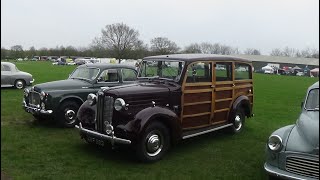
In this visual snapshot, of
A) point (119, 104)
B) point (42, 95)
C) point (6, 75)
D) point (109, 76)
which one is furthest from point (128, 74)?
point (6, 75)

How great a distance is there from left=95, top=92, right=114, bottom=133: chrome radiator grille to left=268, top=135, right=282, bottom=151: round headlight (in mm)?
2967

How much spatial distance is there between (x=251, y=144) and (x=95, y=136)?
3786 mm

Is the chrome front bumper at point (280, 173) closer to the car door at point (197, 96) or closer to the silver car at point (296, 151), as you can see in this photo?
the silver car at point (296, 151)

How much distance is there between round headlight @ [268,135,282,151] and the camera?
18.6 ft

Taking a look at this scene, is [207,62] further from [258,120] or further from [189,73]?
[258,120]

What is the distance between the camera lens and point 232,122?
951cm

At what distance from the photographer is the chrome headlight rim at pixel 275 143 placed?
566cm

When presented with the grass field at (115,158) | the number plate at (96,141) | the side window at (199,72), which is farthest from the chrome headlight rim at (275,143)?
the number plate at (96,141)

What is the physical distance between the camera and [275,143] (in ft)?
18.9

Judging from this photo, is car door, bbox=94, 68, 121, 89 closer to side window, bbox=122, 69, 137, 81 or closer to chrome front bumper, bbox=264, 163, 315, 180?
side window, bbox=122, 69, 137, 81

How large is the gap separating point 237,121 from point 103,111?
3.98 m

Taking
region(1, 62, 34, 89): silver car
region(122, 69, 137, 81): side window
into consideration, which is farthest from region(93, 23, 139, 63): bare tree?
region(122, 69, 137, 81): side window

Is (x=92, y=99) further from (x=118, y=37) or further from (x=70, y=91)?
(x=118, y=37)

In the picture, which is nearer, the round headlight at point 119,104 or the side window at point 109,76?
the round headlight at point 119,104
